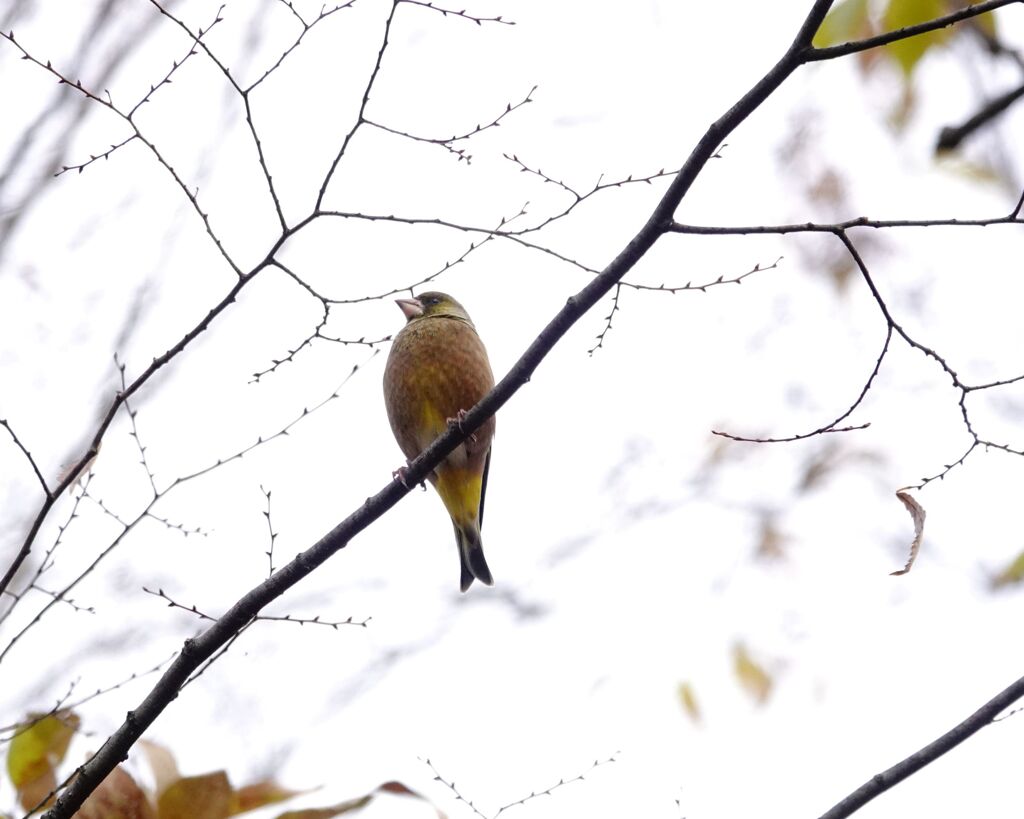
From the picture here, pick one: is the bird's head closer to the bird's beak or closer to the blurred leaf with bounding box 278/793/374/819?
the bird's beak

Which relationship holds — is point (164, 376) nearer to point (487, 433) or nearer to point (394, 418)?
point (394, 418)

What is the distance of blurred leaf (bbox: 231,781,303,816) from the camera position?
2713 mm

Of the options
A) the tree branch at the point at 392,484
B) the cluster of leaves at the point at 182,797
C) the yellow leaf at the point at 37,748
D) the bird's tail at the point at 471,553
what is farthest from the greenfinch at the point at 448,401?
the cluster of leaves at the point at 182,797

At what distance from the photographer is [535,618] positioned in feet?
38.5

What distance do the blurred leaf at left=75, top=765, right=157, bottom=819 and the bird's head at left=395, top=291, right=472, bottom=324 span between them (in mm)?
3425

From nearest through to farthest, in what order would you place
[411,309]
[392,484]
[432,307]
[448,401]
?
[392,484], [448,401], [411,309], [432,307]

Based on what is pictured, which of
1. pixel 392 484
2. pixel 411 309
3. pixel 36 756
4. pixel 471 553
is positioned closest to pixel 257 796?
pixel 36 756

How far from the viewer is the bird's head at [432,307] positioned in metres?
6.09

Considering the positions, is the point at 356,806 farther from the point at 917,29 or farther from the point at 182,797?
the point at 917,29

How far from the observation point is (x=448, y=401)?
5531 millimetres

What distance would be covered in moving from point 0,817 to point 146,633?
7172 millimetres

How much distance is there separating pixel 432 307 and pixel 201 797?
12.8ft

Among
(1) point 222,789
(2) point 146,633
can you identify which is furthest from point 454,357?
(2) point 146,633

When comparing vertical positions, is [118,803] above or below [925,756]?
above
